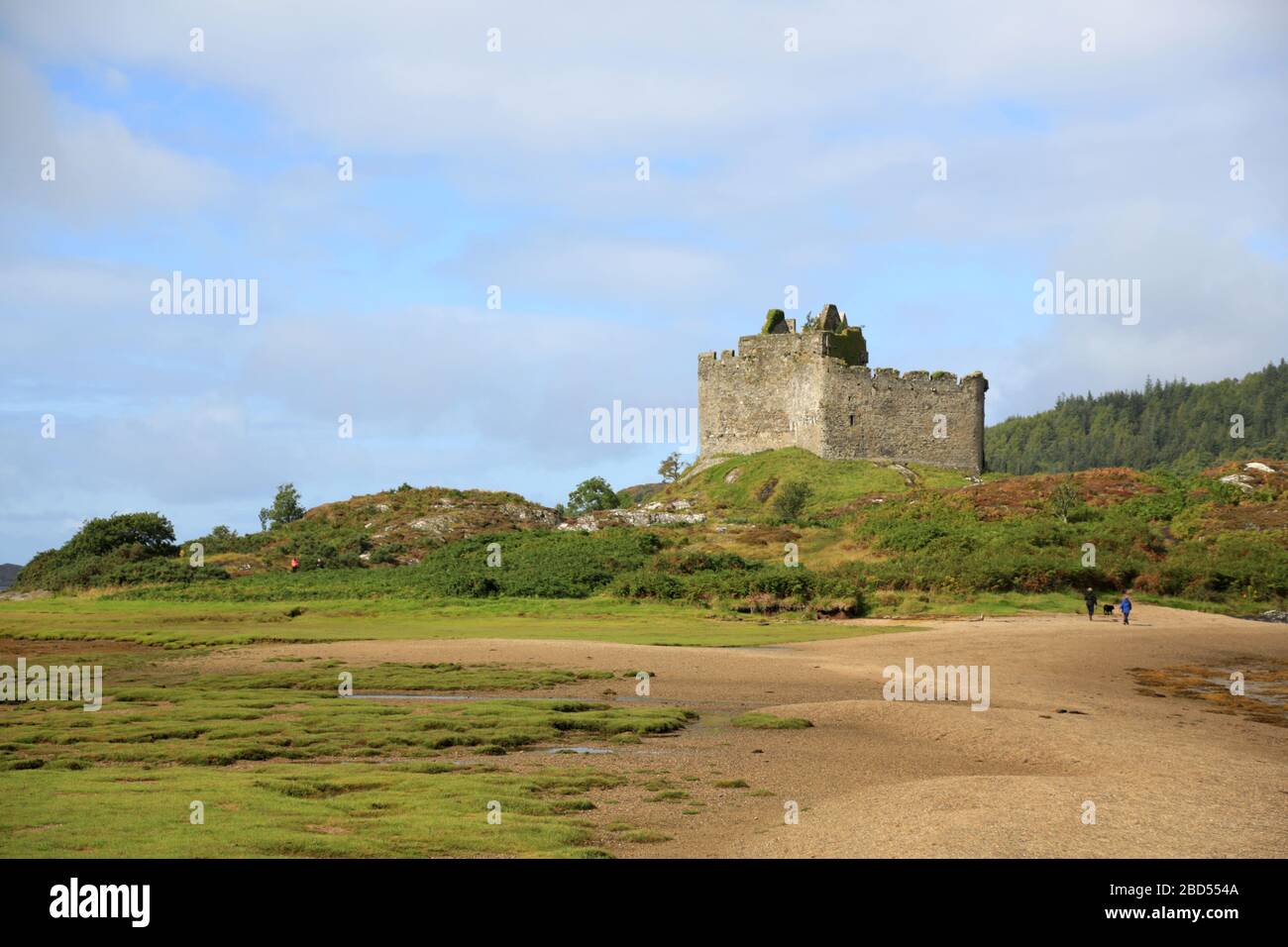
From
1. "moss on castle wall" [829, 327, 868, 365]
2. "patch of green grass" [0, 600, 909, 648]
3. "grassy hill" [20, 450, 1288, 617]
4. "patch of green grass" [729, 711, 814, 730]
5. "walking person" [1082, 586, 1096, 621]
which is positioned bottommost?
"patch of green grass" [729, 711, 814, 730]

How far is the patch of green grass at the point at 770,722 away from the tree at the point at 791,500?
42.9 metres

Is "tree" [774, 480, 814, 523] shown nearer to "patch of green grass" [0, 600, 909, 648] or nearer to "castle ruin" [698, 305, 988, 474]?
"castle ruin" [698, 305, 988, 474]

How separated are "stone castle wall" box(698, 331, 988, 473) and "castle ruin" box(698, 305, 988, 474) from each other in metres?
0.06

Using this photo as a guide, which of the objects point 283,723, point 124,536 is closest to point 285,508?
point 124,536

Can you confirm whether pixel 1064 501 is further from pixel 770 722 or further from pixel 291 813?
→ pixel 291 813

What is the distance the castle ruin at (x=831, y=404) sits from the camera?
78438 mm

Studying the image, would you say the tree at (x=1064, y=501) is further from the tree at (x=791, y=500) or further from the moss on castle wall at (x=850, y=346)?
the moss on castle wall at (x=850, y=346)

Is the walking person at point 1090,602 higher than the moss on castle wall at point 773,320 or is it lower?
lower

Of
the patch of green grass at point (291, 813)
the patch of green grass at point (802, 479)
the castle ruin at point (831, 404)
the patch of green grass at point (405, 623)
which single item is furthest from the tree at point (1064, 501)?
the patch of green grass at point (291, 813)

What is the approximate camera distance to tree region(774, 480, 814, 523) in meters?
69.1

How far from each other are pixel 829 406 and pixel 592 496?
2565 cm

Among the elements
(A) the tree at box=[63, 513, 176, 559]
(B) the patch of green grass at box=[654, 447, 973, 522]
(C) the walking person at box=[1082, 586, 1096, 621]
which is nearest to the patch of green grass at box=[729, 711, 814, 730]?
(C) the walking person at box=[1082, 586, 1096, 621]
